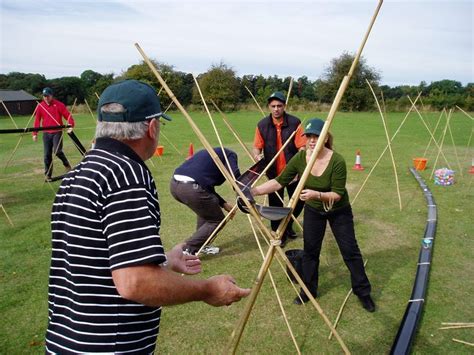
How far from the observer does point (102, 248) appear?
62.3 inches

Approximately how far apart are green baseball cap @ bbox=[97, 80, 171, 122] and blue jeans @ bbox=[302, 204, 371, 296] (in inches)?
112

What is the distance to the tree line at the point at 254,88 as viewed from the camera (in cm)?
3262

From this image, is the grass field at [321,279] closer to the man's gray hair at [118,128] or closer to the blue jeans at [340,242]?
the blue jeans at [340,242]

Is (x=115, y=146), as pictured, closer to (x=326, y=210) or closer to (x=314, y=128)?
(x=314, y=128)

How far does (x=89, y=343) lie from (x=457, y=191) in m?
9.42

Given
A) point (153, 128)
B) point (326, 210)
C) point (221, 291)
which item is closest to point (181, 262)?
point (221, 291)

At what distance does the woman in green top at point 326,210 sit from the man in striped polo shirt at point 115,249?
2360 mm

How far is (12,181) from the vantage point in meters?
10.1

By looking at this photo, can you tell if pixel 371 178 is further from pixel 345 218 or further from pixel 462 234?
pixel 345 218

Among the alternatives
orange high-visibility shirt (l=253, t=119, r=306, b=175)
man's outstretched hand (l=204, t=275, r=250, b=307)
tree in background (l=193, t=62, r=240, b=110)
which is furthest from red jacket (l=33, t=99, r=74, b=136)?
tree in background (l=193, t=62, r=240, b=110)

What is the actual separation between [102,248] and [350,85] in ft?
133

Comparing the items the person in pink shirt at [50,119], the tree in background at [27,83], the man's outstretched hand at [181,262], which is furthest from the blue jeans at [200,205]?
the tree in background at [27,83]

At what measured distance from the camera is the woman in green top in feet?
13.2

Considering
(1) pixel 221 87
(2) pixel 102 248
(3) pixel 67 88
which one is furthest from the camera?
(3) pixel 67 88
